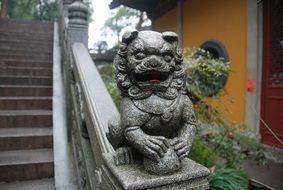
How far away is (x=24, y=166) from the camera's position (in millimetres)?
3553

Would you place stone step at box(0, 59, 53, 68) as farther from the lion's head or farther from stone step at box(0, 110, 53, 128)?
the lion's head

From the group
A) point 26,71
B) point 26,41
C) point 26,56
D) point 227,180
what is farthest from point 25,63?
point 227,180

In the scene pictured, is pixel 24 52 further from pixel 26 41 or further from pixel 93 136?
pixel 93 136

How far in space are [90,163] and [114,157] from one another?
1.15 m

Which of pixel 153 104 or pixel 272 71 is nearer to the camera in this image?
pixel 153 104

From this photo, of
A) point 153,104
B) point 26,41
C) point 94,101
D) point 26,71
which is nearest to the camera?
point 153,104

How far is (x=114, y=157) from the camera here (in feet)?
5.83

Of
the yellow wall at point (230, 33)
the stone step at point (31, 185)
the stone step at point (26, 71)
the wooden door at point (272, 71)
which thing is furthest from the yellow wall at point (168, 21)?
the stone step at point (31, 185)

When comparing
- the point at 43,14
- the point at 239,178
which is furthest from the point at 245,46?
the point at 43,14

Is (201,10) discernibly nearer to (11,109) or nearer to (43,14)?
(11,109)

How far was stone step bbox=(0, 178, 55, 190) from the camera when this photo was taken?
339 cm

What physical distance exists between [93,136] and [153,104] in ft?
3.64

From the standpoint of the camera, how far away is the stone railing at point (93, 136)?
158cm

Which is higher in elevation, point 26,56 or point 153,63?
point 26,56
